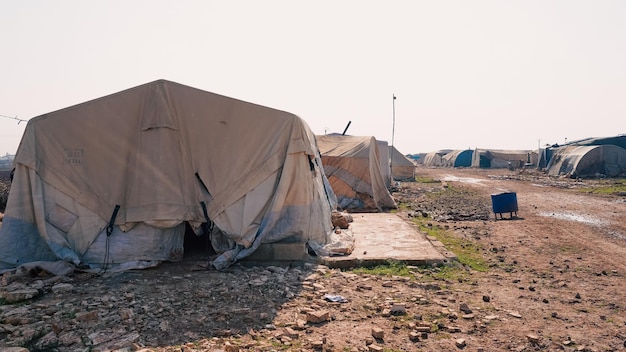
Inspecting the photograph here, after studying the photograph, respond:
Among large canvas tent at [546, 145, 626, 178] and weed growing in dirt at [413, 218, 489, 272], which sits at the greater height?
large canvas tent at [546, 145, 626, 178]

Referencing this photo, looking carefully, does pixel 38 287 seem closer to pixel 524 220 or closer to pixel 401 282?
pixel 401 282

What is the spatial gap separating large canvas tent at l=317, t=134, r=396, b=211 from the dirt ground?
6.52 metres

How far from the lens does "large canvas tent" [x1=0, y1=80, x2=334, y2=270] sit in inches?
247

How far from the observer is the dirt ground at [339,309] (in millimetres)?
3807

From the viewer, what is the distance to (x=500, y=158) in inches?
1805

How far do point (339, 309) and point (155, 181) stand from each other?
145 inches

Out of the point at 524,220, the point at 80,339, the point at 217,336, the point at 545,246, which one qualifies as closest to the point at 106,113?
the point at 80,339

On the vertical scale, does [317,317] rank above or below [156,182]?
below

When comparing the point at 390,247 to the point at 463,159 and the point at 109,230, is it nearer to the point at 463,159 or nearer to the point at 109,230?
the point at 109,230

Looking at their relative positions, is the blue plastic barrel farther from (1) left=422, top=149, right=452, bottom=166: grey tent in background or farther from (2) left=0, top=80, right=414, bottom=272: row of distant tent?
(1) left=422, top=149, right=452, bottom=166: grey tent in background

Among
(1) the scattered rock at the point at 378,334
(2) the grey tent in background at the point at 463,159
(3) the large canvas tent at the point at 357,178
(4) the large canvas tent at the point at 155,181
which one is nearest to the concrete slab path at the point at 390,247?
(4) the large canvas tent at the point at 155,181

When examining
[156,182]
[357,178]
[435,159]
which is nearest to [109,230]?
[156,182]

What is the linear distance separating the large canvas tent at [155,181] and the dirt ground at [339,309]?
0.60 metres

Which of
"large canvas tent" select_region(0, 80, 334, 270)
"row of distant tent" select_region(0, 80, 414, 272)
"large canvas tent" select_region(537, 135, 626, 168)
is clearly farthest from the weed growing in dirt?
"large canvas tent" select_region(537, 135, 626, 168)
